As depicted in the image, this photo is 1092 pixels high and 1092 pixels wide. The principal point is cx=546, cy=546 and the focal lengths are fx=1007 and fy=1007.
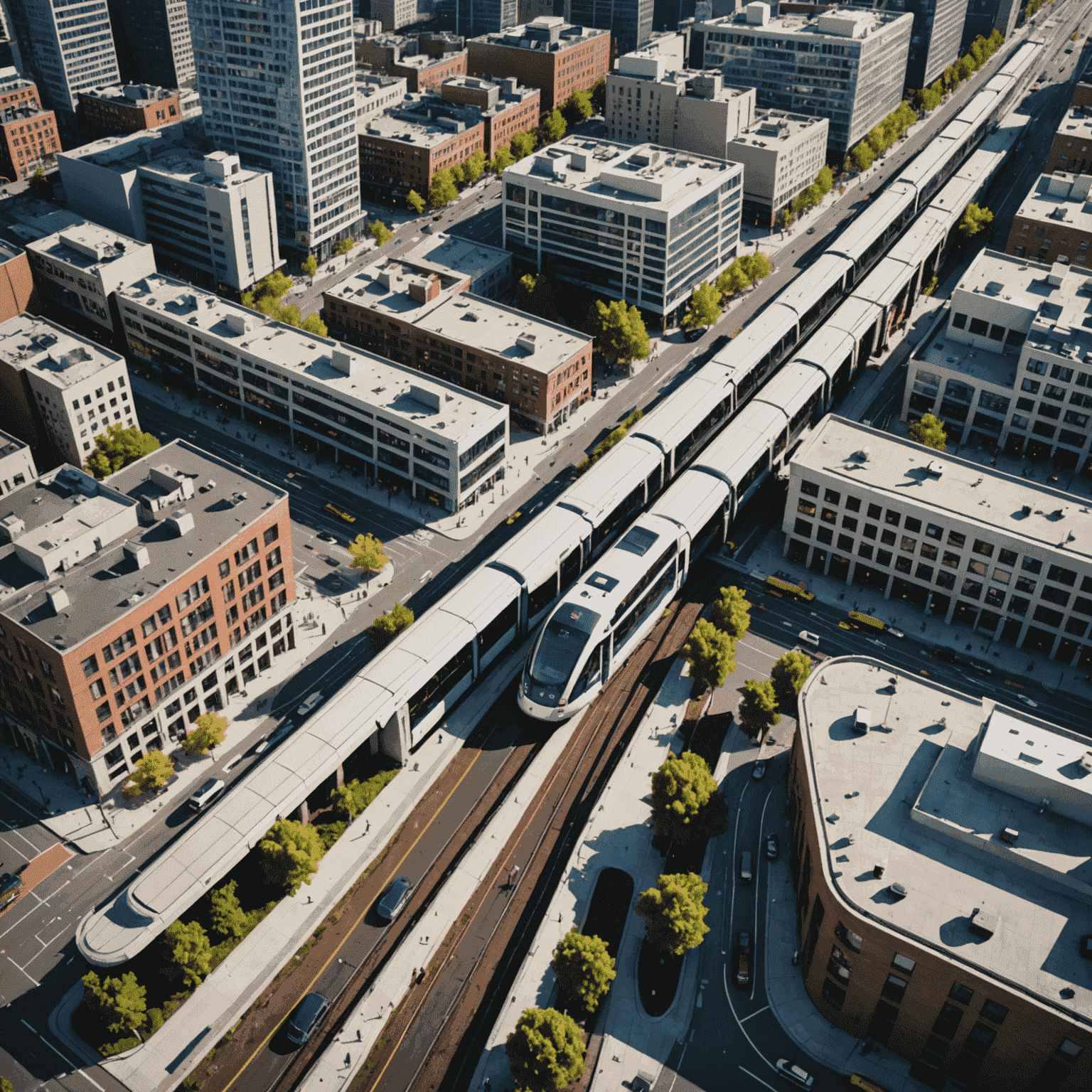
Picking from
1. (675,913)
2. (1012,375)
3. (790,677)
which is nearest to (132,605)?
(675,913)

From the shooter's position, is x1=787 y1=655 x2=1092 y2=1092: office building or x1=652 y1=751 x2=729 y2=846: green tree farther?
x1=652 y1=751 x2=729 y2=846: green tree

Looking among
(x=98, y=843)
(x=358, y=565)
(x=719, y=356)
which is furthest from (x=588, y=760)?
(x=719, y=356)

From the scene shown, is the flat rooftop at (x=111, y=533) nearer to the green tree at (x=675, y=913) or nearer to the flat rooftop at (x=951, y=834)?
the green tree at (x=675, y=913)

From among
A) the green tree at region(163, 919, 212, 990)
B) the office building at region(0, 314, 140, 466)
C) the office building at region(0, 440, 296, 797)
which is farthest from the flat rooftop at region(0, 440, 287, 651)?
the green tree at region(163, 919, 212, 990)

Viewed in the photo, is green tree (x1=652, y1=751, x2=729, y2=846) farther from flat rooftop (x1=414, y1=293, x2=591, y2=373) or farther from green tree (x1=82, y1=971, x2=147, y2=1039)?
flat rooftop (x1=414, y1=293, x2=591, y2=373)

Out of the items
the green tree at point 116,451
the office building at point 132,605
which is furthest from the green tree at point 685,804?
the green tree at point 116,451

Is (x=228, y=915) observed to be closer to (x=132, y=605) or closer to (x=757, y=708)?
(x=132, y=605)
